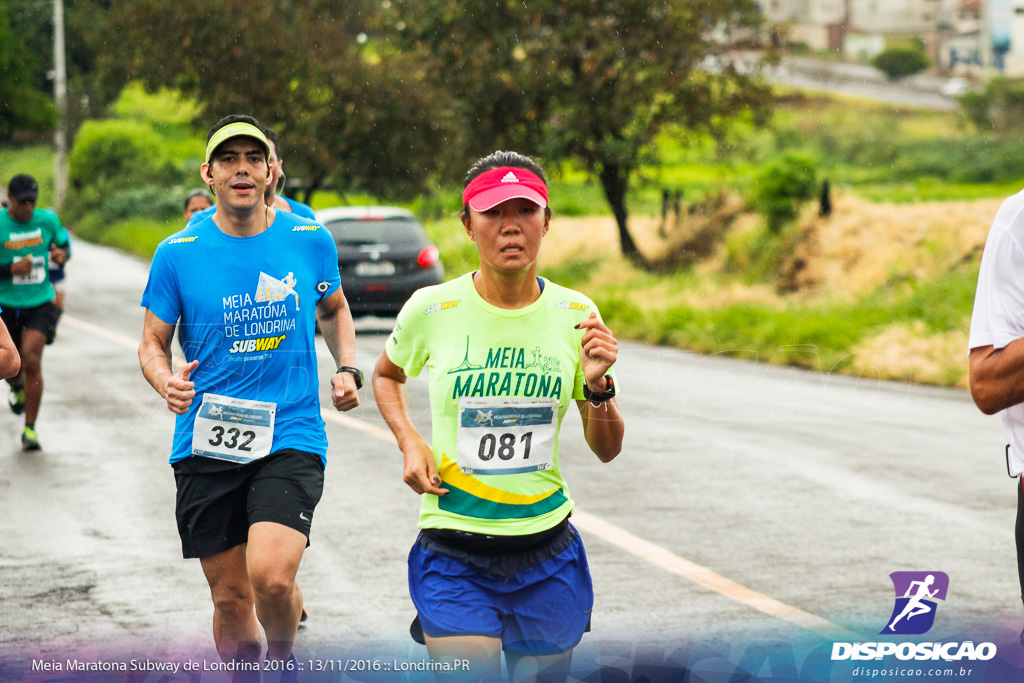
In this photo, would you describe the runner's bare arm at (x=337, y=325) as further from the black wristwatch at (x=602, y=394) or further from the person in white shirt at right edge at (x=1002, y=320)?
the person in white shirt at right edge at (x=1002, y=320)

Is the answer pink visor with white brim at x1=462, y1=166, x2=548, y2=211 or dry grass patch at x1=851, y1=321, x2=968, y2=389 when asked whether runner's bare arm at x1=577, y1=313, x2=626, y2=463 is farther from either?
dry grass patch at x1=851, y1=321, x2=968, y2=389

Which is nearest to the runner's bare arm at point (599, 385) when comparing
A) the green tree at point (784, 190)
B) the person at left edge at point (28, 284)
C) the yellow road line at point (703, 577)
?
the yellow road line at point (703, 577)

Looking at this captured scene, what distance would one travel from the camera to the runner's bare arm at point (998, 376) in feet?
9.50

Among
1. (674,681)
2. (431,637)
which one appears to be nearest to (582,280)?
(674,681)

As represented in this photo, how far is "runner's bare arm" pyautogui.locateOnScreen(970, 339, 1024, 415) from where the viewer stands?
2895mm

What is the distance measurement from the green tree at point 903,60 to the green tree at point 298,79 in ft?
29.4

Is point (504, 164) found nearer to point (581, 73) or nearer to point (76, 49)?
point (76, 49)

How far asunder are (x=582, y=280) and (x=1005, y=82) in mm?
7448

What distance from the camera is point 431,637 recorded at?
3416 millimetres

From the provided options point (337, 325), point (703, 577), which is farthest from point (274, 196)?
point (703, 577)

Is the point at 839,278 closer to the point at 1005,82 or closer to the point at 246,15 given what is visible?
the point at 1005,82

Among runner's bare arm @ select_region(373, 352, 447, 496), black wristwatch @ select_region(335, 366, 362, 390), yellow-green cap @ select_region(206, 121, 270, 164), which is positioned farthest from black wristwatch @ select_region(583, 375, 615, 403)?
yellow-green cap @ select_region(206, 121, 270, 164)

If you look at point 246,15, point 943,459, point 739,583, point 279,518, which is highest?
point 246,15

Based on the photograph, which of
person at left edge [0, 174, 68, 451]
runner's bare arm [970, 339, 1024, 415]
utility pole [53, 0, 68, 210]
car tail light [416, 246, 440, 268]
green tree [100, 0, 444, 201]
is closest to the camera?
runner's bare arm [970, 339, 1024, 415]
